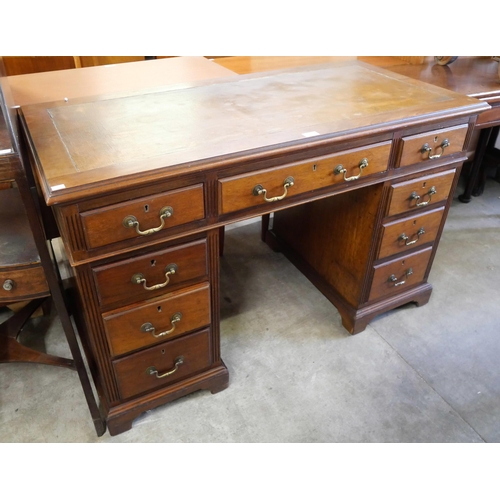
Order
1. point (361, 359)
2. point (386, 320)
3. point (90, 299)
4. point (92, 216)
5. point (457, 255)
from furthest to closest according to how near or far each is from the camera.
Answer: point (457, 255)
point (386, 320)
point (361, 359)
point (90, 299)
point (92, 216)

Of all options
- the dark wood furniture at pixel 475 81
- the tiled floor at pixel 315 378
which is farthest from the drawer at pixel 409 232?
the dark wood furniture at pixel 475 81

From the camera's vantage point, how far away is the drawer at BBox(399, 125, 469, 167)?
142cm

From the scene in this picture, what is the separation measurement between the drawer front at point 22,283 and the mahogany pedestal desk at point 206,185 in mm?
121

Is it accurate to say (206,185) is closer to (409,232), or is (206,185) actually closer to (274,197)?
(274,197)

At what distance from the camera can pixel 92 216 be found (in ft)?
3.34

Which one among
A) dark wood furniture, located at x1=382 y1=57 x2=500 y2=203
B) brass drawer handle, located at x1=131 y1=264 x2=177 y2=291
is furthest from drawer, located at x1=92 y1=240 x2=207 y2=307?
dark wood furniture, located at x1=382 y1=57 x2=500 y2=203

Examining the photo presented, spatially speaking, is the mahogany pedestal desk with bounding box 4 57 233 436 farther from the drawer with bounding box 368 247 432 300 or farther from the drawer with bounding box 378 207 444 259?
the drawer with bounding box 368 247 432 300

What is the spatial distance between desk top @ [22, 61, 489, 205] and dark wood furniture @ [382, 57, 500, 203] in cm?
34

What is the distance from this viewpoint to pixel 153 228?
3.62 ft

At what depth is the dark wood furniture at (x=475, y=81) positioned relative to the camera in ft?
5.97

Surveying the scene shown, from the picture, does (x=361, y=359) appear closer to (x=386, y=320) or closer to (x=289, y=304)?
(x=386, y=320)

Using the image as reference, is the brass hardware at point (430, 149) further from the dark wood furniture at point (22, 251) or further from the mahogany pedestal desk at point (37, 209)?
the dark wood furniture at point (22, 251)

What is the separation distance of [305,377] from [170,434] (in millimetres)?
511

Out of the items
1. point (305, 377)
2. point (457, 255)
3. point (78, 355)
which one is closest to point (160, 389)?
point (78, 355)
